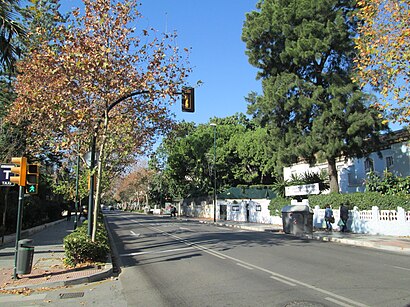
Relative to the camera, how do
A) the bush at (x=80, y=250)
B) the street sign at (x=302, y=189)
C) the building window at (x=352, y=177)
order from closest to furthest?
the bush at (x=80, y=250) → the street sign at (x=302, y=189) → the building window at (x=352, y=177)

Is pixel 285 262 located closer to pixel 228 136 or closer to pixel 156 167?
pixel 228 136

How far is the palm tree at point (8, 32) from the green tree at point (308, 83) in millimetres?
19668

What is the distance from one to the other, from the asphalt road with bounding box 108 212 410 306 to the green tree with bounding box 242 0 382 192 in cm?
1338

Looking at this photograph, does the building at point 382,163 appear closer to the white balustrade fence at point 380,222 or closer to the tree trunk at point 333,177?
the tree trunk at point 333,177

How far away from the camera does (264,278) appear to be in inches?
355

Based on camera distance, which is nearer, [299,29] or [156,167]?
[299,29]

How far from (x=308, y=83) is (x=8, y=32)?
21255 millimetres

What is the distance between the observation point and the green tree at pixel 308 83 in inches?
1011

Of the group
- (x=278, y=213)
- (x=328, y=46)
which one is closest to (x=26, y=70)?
(x=328, y=46)

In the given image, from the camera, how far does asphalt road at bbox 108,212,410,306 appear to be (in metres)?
7.05

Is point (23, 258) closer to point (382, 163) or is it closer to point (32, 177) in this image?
point (32, 177)

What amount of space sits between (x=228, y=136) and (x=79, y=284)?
4556 centimetres

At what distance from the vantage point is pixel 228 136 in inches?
2116

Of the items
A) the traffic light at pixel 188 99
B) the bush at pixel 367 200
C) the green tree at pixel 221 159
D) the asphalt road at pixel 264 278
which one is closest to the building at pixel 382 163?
the bush at pixel 367 200
